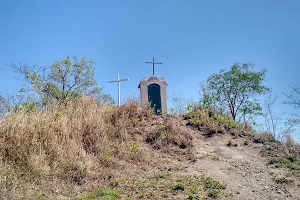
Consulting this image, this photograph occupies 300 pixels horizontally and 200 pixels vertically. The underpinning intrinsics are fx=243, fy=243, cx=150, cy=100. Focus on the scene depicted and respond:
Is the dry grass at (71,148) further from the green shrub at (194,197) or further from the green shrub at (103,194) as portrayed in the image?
the green shrub at (194,197)

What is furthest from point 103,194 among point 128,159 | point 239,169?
point 239,169

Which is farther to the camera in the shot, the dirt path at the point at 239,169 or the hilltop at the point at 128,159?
the dirt path at the point at 239,169

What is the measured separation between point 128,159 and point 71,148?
1.35m

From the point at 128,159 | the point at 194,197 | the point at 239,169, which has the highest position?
the point at 128,159

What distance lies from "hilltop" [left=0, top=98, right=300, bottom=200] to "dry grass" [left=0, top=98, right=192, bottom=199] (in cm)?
2

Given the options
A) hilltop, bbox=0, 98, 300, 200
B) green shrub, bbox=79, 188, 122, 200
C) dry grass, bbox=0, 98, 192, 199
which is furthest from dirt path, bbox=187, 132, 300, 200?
→ green shrub, bbox=79, 188, 122, 200

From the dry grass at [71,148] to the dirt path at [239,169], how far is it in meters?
0.70

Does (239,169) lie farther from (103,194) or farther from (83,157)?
(83,157)

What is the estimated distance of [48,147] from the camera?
4980 millimetres

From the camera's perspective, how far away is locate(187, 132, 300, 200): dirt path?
4.61 m

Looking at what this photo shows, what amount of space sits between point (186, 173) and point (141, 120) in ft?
10.5

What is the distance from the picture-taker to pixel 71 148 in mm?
5129

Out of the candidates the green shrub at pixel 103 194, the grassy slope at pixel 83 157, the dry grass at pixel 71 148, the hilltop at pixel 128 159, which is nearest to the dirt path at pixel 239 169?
the hilltop at pixel 128 159

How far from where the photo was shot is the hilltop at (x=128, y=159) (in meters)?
4.27
